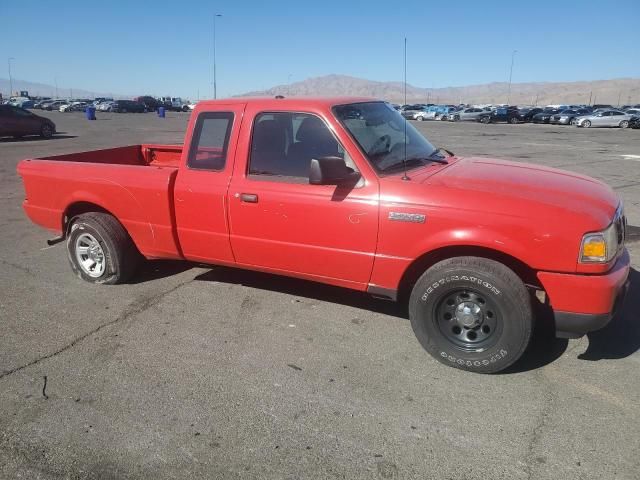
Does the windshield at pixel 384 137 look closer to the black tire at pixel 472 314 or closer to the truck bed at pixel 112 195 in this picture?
the black tire at pixel 472 314

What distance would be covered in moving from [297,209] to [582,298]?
2025mm

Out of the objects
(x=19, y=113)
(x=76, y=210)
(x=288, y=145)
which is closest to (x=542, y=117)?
(x=19, y=113)

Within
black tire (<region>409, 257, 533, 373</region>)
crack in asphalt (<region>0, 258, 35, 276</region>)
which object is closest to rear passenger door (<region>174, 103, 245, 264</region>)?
black tire (<region>409, 257, 533, 373</region>)

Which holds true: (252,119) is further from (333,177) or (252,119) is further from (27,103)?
(27,103)

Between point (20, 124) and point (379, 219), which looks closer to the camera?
point (379, 219)

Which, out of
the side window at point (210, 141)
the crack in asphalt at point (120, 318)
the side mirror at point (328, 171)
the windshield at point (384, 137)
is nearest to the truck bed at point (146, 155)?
the side window at point (210, 141)

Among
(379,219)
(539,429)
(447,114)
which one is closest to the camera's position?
(539,429)

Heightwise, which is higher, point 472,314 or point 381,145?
point 381,145

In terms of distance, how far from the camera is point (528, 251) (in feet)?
10.4

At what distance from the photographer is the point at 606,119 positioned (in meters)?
38.4

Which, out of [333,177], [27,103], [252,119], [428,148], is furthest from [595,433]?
[27,103]

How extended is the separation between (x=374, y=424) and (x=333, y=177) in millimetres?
1620

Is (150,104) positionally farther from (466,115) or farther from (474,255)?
(474,255)

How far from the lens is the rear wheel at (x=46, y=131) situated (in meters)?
22.6
